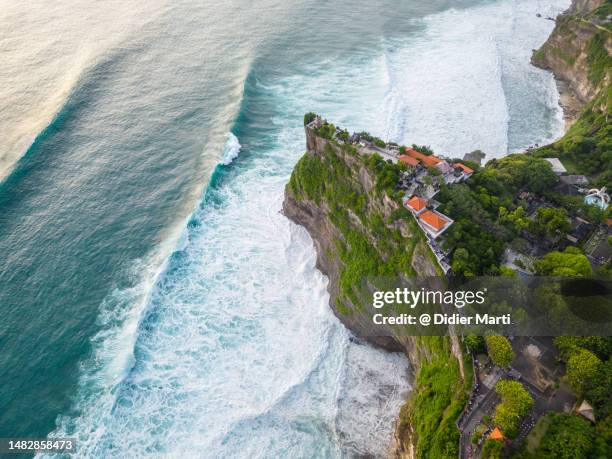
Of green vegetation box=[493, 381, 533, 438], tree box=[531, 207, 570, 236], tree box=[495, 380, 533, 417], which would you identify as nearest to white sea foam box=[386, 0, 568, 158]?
tree box=[531, 207, 570, 236]

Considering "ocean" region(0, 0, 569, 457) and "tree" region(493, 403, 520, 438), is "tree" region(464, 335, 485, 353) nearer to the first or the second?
"tree" region(493, 403, 520, 438)

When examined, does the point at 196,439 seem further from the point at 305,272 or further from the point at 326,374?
the point at 305,272

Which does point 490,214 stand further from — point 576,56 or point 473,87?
point 576,56

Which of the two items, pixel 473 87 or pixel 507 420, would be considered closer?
pixel 507 420

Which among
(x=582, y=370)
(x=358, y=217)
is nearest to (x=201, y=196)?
(x=358, y=217)

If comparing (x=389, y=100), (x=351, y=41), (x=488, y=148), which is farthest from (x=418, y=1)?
(x=488, y=148)

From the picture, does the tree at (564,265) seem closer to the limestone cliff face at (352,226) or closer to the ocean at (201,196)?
the limestone cliff face at (352,226)
